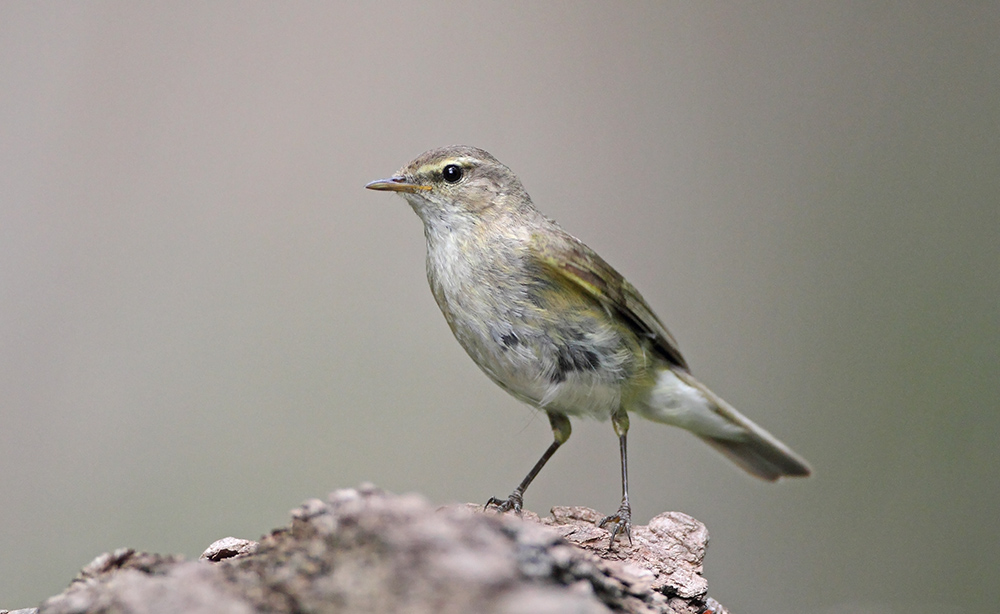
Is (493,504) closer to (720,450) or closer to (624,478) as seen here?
(624,478)

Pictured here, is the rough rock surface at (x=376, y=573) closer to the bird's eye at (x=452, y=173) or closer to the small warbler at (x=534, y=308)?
the small warbler at (x=534, y=308)

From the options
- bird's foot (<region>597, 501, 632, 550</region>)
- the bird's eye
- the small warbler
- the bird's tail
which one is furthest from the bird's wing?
bird's foot (<region>597, 501, 632, 550</region>)

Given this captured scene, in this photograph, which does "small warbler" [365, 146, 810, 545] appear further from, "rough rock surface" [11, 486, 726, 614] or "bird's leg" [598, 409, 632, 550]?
"rough rock surface" [11, 486, 726, 614]

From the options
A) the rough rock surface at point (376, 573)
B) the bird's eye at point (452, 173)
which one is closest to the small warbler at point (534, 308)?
the bird's eye at point (452, 173)

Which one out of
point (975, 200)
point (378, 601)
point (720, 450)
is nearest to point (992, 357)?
point (975, 200)

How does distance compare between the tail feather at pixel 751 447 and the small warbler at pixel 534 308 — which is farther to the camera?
the tail feather at pixel 751 447
